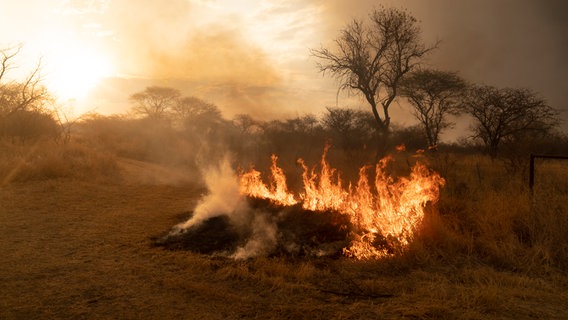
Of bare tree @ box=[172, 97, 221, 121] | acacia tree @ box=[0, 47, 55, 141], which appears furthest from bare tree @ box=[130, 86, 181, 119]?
acacia tree @ box=[0, 47, 55, 141]

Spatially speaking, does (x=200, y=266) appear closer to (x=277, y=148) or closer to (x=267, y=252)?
(x=267, y=252)

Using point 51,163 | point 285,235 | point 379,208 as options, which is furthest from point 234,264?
point 51,163

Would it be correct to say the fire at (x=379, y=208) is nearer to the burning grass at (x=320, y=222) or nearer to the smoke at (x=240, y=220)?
the burning grass at (x=320, y=222)

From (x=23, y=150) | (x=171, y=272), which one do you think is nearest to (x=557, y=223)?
(x=171, y=272)

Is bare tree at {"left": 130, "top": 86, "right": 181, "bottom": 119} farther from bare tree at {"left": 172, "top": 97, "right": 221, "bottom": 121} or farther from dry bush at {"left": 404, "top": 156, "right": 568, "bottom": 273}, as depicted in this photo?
dry bush at {"left": 404, "top": 156, "right": 568, "bottom": 273}

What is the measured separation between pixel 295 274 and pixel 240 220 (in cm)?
287

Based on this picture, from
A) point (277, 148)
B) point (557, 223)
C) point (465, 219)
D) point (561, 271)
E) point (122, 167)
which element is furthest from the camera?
point (277, 148)

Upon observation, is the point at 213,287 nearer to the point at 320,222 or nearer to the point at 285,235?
the point at 285,235

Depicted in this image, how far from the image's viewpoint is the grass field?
3.66 m

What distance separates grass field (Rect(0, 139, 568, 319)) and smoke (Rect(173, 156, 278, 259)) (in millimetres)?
489

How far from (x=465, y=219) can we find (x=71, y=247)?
6.51 m

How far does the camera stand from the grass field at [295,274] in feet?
12.0

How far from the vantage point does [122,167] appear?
45.3 feet

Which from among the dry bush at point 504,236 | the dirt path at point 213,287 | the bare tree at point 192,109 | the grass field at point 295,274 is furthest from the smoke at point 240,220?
the bare tree at point 192,109
